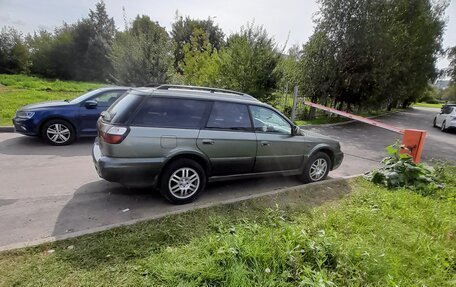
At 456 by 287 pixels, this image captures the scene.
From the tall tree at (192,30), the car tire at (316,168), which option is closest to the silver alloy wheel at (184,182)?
the car tire at (316,168)

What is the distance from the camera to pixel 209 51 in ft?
51.5

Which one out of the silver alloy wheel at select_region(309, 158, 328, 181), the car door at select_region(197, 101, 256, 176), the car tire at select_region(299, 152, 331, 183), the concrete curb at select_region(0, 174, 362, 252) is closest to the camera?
the concrete curb at select_region(0, 174, 362, 252)

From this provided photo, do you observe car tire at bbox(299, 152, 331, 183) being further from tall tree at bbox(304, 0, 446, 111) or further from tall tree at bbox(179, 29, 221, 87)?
tall tree at bbox(304, 0, 446, 111)

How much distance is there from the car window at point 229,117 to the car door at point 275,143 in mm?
177

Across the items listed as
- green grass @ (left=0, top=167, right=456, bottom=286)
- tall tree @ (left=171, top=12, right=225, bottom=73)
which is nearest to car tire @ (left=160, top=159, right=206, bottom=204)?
green grass @ (left=0, top=167, right=456, bottom=286)

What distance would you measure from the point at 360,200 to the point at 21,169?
250 inches

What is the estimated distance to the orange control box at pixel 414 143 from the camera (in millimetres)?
5641

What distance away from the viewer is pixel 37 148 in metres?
6.17

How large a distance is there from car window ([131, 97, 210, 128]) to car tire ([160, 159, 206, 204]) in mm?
585

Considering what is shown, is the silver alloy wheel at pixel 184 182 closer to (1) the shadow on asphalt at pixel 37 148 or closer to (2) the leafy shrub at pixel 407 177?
(1) the shadow on asphalt at pixel 37 148

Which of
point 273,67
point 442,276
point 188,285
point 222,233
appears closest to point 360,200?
point 442,276

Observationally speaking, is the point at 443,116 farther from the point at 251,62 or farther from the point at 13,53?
the point at 13,53

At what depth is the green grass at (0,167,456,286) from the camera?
237 cm

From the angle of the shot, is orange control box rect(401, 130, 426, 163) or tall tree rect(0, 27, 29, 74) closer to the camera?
orange control box rect(401, 130, 426, 163)
